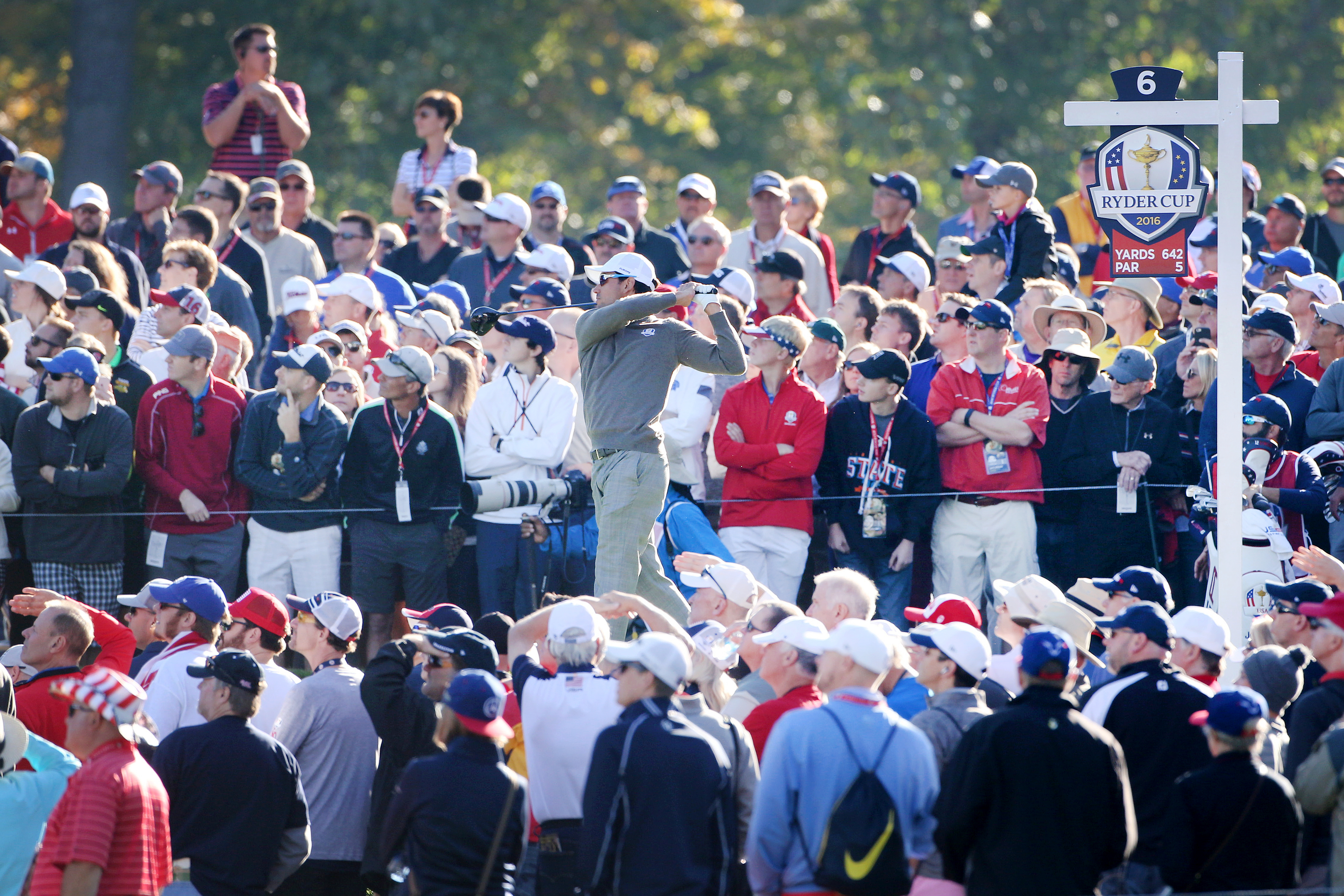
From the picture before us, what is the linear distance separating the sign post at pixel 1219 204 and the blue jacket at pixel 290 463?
481cm

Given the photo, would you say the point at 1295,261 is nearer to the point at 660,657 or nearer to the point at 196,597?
the point at 660,657

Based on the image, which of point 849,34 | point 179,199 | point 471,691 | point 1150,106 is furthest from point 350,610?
point 849,34

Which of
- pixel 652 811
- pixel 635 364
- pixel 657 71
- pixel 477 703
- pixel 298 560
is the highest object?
pixel 657 71

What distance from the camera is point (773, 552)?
439 inches

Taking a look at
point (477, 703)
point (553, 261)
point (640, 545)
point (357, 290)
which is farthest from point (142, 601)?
point (553, 261)

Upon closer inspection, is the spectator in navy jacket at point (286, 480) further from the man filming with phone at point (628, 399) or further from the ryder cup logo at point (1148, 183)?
the ryder cup logo at point (1148, 183)

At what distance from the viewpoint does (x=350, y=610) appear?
9078mm

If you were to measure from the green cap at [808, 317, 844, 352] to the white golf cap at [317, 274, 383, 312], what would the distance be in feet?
10.9

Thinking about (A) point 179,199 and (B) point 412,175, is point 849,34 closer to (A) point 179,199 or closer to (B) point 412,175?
(A) point 179,199

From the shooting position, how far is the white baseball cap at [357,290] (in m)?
13.2

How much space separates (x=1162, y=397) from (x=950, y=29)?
16.0 meters

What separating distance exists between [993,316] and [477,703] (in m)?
5.02

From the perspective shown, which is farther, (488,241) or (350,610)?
(488,241)

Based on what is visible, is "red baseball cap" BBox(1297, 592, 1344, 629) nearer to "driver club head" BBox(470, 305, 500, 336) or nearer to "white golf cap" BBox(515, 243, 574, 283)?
"driver club head" BBox(470, 305, 500, 336)
